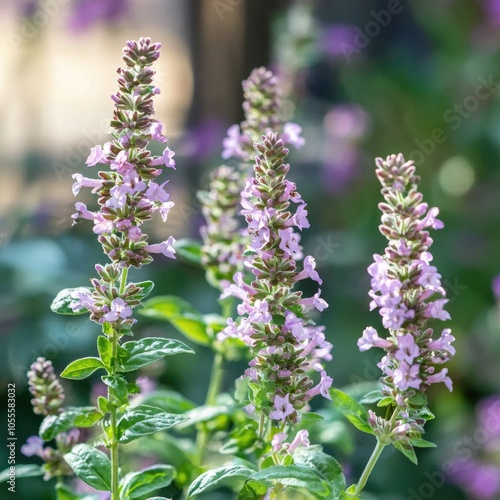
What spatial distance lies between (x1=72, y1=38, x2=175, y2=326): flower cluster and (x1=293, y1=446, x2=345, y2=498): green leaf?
0.26m

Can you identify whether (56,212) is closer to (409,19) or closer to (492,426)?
(492,426)

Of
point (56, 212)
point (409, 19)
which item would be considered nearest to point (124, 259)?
point (56, 212)

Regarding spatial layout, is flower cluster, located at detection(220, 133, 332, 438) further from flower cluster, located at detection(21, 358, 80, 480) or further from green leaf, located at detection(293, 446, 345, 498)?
flower cluster, located at detection(21, 358, 80, 480)

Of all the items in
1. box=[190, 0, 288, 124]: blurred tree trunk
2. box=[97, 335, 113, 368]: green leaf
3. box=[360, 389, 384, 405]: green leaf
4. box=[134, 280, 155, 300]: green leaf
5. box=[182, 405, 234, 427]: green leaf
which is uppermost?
box=[190, 0, 288, 124]: blurred tree trunk

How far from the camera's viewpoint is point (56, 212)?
2.90 meters

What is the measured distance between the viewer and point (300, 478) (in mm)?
995

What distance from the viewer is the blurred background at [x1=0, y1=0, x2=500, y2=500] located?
2.64 meters

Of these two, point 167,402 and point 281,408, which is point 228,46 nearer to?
point 167,402

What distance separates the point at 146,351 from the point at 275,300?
0.16 meters

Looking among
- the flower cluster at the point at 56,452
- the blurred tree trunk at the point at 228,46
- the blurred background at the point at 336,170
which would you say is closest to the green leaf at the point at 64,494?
the flower cluster at the point at 56,452

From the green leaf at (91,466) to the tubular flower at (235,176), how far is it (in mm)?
379

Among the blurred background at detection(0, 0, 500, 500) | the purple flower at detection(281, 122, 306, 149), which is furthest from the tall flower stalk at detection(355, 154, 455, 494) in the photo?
the blurred background at detection(0, 0, 500, 500)

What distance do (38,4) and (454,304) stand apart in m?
1.87

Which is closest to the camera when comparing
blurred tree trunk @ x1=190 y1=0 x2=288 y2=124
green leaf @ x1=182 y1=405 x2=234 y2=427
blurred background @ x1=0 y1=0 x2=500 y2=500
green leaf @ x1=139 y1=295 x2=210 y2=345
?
green leaf @ x1=182 y1=405 x2=234 y2=427
